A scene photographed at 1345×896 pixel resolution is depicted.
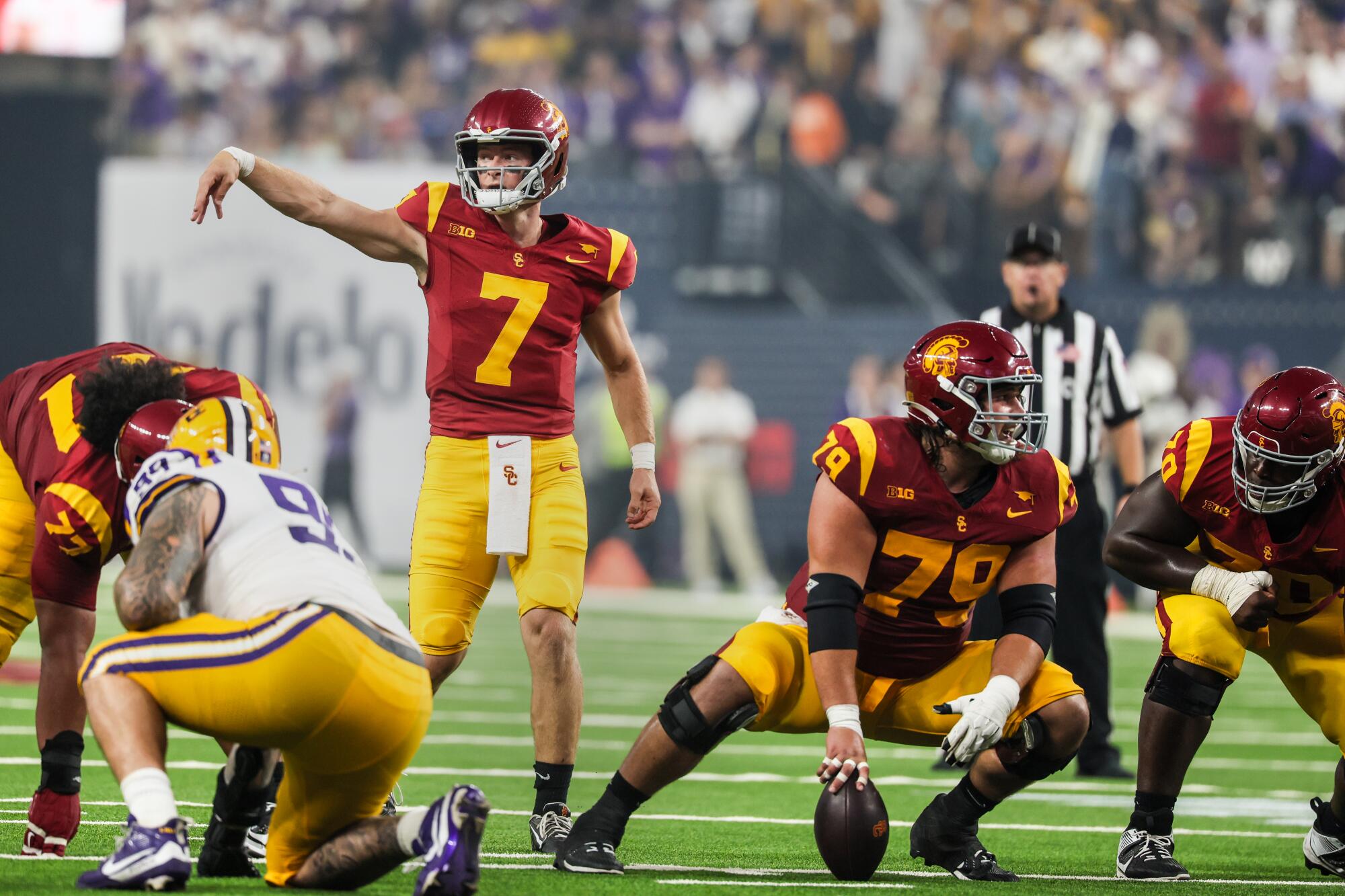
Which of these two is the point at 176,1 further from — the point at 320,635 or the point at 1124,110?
the point at 320,635

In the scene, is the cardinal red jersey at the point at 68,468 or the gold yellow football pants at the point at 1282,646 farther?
the gold yellow football pants at the point at 1282,646

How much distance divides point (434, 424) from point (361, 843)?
1.73 m

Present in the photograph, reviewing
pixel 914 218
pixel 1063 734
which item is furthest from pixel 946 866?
pixel 914 218

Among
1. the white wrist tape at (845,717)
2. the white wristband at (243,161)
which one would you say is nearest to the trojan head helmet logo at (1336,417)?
the white wrist tape at (845,717)

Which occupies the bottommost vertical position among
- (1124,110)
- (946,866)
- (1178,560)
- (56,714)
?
(946,866)

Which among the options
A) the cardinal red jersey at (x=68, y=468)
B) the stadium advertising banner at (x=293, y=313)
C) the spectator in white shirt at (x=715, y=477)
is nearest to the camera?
the cardinal red jersey at (x=68, y=468)

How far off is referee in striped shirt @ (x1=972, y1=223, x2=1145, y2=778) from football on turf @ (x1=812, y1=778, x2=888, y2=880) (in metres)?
2.90

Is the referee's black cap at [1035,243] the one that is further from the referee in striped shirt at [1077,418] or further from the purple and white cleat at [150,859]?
the purple and white cleat at [150,859]

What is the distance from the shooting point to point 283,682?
3586 millimetres

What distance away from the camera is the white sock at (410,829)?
12.2 ft

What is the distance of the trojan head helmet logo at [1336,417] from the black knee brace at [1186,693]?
667 mm

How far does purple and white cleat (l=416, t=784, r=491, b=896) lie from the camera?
356 centimetres

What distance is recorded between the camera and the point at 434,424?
5.36 meters

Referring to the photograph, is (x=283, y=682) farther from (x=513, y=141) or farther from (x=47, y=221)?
(x=47, y=221)
